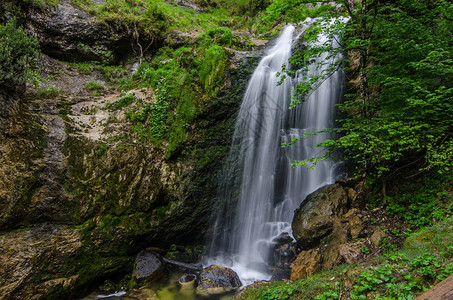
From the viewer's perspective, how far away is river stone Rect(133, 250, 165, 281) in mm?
5910

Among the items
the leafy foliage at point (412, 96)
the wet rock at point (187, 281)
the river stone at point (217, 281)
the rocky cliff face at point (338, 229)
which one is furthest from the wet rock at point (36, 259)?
the leafy foliage at point (412, 96)

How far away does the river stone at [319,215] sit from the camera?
Result: 227 inches

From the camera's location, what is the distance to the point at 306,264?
5414 mm

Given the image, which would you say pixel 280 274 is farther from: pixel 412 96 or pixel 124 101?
pixel 124 101

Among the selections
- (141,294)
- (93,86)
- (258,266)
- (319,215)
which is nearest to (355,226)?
(319,215)

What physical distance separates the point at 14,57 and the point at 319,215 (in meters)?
8.48

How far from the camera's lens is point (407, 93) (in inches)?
179

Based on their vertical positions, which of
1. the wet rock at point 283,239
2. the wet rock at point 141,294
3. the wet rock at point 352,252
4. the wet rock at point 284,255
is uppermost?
the wet rock at point 352,252

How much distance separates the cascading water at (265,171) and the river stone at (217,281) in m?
0.71

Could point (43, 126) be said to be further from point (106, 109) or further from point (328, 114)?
point (328, 114)

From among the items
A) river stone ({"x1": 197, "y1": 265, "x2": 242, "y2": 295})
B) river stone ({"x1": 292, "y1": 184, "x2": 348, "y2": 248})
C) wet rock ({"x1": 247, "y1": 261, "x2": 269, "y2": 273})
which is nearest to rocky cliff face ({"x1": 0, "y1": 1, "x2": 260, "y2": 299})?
river stone ({"x1": 197, "y1": 265, "x2": 242, "y2": 295})

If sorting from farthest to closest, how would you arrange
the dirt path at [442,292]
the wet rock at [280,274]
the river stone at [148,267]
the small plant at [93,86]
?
the small plant at [93,86] < the river stone at [148,267] < the wet rock at [280,274] < the dirt path at [442,292]

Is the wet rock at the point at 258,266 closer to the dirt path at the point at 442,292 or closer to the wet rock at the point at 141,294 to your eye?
the wet rock at the point at 141,294

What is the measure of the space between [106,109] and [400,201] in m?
8.44
